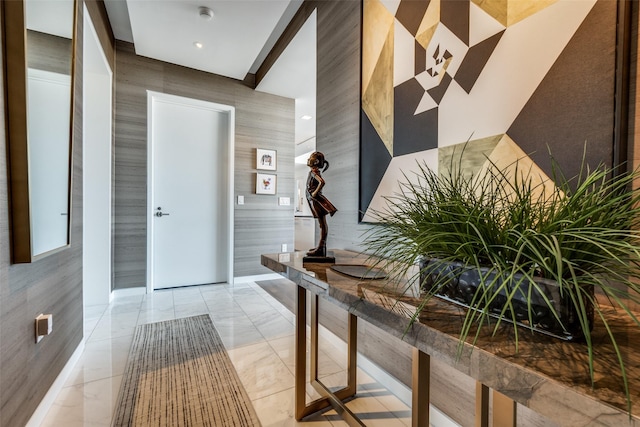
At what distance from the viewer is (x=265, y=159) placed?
387 cm

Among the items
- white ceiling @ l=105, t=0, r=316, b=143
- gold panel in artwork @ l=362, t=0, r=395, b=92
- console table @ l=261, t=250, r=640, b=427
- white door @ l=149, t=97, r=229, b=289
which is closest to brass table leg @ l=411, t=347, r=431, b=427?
console table @ l=261, t=250, r=640, b=427

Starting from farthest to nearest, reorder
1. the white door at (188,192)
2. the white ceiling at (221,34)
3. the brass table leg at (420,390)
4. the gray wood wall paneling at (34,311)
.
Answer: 1. the white door at (188,192)
2. the white ceiling at (221,34)
3. the gray wood wall paneling at (34,311)
4. the brass table leg at (420,390)

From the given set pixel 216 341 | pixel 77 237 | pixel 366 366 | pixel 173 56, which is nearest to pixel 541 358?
pixel 366 366

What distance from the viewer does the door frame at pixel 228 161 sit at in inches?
128

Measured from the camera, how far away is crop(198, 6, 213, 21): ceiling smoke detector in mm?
2374

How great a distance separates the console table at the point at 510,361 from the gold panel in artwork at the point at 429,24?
3.86 feet

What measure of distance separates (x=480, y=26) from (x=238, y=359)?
2.22 meters

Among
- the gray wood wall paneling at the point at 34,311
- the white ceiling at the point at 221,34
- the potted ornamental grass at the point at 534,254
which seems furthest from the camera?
the white ceiling at the point at 221,34

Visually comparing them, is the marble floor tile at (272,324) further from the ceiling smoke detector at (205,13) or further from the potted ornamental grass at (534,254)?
the ceiling smoke detector at (205,13)

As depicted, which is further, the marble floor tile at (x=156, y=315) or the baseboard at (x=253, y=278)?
the baseboard at (x=253, y=278)

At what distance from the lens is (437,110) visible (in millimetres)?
1286

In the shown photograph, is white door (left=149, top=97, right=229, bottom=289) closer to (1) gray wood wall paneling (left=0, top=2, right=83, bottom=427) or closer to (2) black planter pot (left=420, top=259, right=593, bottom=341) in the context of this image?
(1) gray wood wall paneling (left=0, top=2, right=83, bottom=427)

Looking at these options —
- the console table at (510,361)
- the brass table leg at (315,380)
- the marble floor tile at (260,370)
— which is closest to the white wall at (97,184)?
the marble floor tile at (260,370)

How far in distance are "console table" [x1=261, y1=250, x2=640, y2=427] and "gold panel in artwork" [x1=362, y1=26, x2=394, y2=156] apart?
3.13 feet
